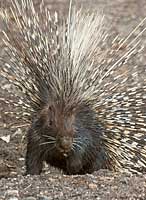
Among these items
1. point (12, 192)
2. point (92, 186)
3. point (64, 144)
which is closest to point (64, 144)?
point (64, 144)

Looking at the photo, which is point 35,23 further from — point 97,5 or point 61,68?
point 97,5

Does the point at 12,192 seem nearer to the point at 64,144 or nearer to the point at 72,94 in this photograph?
the point at 64,144

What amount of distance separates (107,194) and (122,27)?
5.01 meters

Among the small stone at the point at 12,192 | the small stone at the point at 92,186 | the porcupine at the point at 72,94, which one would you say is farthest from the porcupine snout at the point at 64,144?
the small stone at the point at 12,192

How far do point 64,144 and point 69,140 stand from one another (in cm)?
5

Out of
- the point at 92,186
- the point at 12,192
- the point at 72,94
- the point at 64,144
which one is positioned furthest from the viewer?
the point at 72,94

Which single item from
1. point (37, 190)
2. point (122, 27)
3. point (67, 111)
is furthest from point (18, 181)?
point (122, 27)

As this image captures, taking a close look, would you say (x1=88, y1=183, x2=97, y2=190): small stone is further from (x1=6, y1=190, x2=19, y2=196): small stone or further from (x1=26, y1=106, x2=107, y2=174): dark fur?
(x1=6, y1=190, x2=19, y2=196): small stone

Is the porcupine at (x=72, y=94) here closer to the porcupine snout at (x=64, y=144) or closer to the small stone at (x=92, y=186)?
the porcupine snout at (x=64, y=144)

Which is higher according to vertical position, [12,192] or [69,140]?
[69,140]

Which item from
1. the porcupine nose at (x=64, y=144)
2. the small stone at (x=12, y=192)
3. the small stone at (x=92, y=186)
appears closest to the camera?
the small stone at (x=12, y=192)

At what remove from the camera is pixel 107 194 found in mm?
4285

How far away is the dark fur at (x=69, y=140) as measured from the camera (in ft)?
15.3

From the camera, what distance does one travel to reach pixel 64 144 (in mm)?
4555
